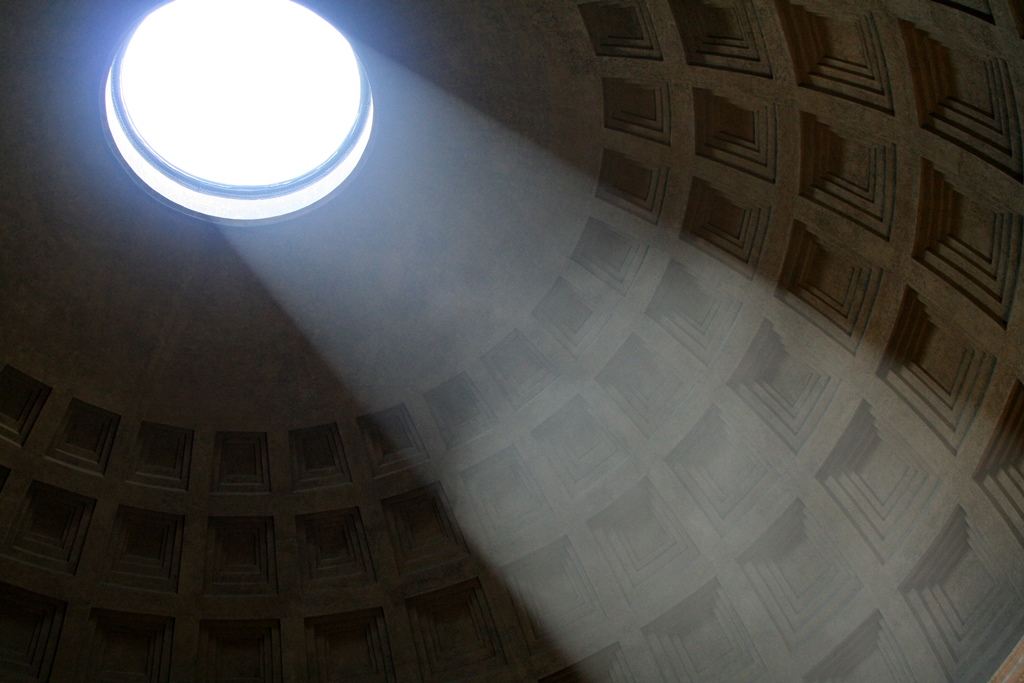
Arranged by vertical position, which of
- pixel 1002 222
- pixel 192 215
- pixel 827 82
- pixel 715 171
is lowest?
pixel 1002 222

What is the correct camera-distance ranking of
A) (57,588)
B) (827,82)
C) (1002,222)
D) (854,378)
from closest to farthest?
(1002,222)
(827,82)
(854,378)
(57,588)

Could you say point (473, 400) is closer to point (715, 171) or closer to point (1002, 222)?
point (715, 171)

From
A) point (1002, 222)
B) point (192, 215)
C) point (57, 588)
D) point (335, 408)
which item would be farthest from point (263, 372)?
point (1002, 222)

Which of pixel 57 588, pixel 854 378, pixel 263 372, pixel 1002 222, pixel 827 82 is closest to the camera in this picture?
pixel 1002 222

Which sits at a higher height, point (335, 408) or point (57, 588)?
point (335, 408)

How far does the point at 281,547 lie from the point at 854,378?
10375 millimetres

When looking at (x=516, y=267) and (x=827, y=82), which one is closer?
(x=827, y=82)

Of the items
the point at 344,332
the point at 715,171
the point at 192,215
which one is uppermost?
the point at 192,215

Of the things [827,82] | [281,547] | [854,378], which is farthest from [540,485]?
[827,82]

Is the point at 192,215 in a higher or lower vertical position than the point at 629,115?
higher

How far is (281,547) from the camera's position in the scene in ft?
52.9

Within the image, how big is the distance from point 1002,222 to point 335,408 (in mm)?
11172

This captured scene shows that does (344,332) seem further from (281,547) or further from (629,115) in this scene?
(629,115)

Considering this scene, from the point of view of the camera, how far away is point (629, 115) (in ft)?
42.0
